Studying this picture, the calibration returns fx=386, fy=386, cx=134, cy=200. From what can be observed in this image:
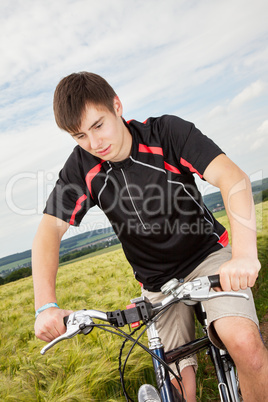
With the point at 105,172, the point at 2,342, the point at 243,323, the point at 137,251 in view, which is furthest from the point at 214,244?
the point at 2,342

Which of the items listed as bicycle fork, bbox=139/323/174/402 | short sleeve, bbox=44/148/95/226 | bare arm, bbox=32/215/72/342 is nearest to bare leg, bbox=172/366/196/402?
bicycle fork, bbox=139/323/174/402

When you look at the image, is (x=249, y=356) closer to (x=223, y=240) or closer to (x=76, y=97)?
(x=223, y=240)

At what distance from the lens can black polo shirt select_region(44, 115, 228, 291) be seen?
226cm

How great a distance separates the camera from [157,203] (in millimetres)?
2238

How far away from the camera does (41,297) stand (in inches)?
75.5

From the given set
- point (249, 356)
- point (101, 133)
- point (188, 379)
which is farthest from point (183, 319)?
point (101, 133)

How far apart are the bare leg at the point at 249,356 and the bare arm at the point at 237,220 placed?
0.42 meters

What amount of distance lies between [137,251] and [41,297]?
2.30ft

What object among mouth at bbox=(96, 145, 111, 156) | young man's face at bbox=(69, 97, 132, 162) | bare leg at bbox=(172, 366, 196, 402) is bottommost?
bare leg at bbox=(172, 366, 196, 402)

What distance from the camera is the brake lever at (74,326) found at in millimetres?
1479

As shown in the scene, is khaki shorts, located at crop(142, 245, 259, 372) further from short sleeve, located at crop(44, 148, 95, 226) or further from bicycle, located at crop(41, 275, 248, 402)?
short sleeve, located at crop(44, 148, 95, 226)

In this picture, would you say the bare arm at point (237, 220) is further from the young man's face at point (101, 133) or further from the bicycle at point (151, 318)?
the young man's face at point (101, 133)

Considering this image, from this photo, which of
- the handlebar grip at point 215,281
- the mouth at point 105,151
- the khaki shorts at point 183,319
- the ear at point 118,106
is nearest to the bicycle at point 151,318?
the handlebar grip at point 215,281

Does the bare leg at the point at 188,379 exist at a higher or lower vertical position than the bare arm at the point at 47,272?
lower
